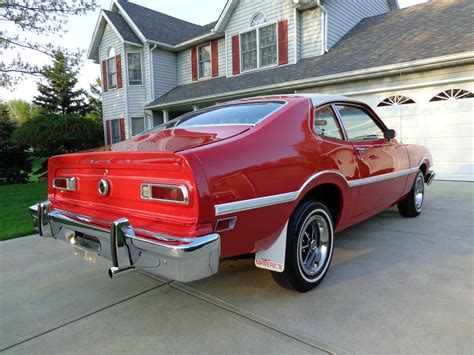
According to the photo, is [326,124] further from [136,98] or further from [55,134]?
[136,98]

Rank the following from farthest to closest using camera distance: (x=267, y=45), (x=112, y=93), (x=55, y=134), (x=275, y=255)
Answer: (x=112, y=93) < (x=55, y=134) < (x=267, y=45) < (x=275, y=255)

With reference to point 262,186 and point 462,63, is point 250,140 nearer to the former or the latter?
point 262,186

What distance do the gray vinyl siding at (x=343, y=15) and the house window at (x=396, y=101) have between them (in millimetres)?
3350

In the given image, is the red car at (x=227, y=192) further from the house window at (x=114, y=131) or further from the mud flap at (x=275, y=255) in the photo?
the house window at (x=114, y=131)

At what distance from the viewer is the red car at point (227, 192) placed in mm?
2115

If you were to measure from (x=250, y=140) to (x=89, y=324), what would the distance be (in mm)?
1753

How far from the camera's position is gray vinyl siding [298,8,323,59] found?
11539 mm

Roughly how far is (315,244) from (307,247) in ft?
0.33

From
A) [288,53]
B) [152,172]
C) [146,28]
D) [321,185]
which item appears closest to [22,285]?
[152,172]

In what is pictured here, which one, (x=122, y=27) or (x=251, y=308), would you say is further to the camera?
(x=122, y=27)

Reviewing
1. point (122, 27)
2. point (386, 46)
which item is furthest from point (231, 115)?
point (122, 27)

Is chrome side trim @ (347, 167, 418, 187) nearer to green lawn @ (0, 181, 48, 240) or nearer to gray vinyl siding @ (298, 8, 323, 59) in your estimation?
green lawn @ (0, 181, 48, 240)

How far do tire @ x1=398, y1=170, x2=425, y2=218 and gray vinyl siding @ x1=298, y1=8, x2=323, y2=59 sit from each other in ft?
24.9

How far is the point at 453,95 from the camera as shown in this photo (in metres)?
8.27
